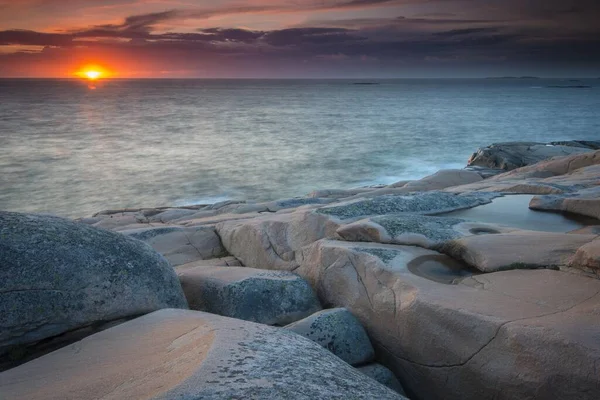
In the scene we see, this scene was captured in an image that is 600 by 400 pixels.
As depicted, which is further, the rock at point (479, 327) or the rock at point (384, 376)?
the rock at point (384, 376)

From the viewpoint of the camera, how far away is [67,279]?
4504 mm

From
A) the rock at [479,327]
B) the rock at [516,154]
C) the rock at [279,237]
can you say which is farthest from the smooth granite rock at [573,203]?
the rock at [516,154]

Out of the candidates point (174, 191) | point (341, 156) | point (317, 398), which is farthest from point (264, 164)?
point (317, 398)

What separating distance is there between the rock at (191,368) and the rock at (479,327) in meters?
1.17

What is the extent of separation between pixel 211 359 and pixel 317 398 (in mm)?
685

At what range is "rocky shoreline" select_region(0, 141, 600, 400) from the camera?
10.9ft

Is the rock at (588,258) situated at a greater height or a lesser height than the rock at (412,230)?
greater

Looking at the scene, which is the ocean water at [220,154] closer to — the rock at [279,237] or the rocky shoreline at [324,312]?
the rock at [279,237]

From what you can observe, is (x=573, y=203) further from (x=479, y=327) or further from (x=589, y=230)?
(x=479, y=327)

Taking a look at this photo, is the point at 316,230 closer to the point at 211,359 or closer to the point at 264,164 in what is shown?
the point at 211,359

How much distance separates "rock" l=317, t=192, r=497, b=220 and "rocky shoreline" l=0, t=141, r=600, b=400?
0.06 metres

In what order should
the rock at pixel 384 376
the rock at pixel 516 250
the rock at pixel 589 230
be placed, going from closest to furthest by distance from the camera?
the rock at pixel 384 376
the rock at pixel 516 250
the rock at pixel 589 230

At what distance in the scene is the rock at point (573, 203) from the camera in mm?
7035

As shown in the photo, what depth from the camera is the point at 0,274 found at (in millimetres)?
4277
